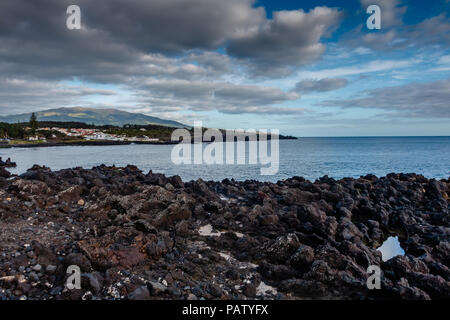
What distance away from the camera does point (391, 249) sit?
41.0 ft

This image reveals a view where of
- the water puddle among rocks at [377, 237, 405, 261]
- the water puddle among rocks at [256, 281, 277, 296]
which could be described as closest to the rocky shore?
the water puddle among rocks at [256, 281, 277, 296]

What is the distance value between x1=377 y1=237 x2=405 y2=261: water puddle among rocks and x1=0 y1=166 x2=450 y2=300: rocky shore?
28 centimetres

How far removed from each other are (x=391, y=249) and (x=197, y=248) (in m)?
8.02

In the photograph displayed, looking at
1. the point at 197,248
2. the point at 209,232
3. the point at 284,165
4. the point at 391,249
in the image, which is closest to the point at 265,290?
the point at 197,248

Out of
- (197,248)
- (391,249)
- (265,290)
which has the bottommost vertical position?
(391,249)

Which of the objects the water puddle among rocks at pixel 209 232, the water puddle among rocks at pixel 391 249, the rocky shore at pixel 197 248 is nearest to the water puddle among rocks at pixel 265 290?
the rocky shore at pixel 197 248

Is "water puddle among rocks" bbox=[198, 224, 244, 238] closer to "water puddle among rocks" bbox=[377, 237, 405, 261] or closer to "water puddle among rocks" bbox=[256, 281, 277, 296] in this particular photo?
"water puddle among rocks" bbox=[256, 281, 277, 296]

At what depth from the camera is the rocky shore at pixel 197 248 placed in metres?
7.57

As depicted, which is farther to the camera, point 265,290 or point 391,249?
point 391,249

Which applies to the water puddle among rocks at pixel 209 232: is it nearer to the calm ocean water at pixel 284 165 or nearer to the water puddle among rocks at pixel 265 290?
the water puddle among rocks at pixel 265 290

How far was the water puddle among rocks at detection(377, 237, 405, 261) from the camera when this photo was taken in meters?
11.9

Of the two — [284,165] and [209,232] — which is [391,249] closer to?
[209,232]

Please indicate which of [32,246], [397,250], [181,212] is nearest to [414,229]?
[397,250]

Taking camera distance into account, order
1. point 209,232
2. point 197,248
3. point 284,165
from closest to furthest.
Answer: point 197,248
point 209,232
point 284,165
